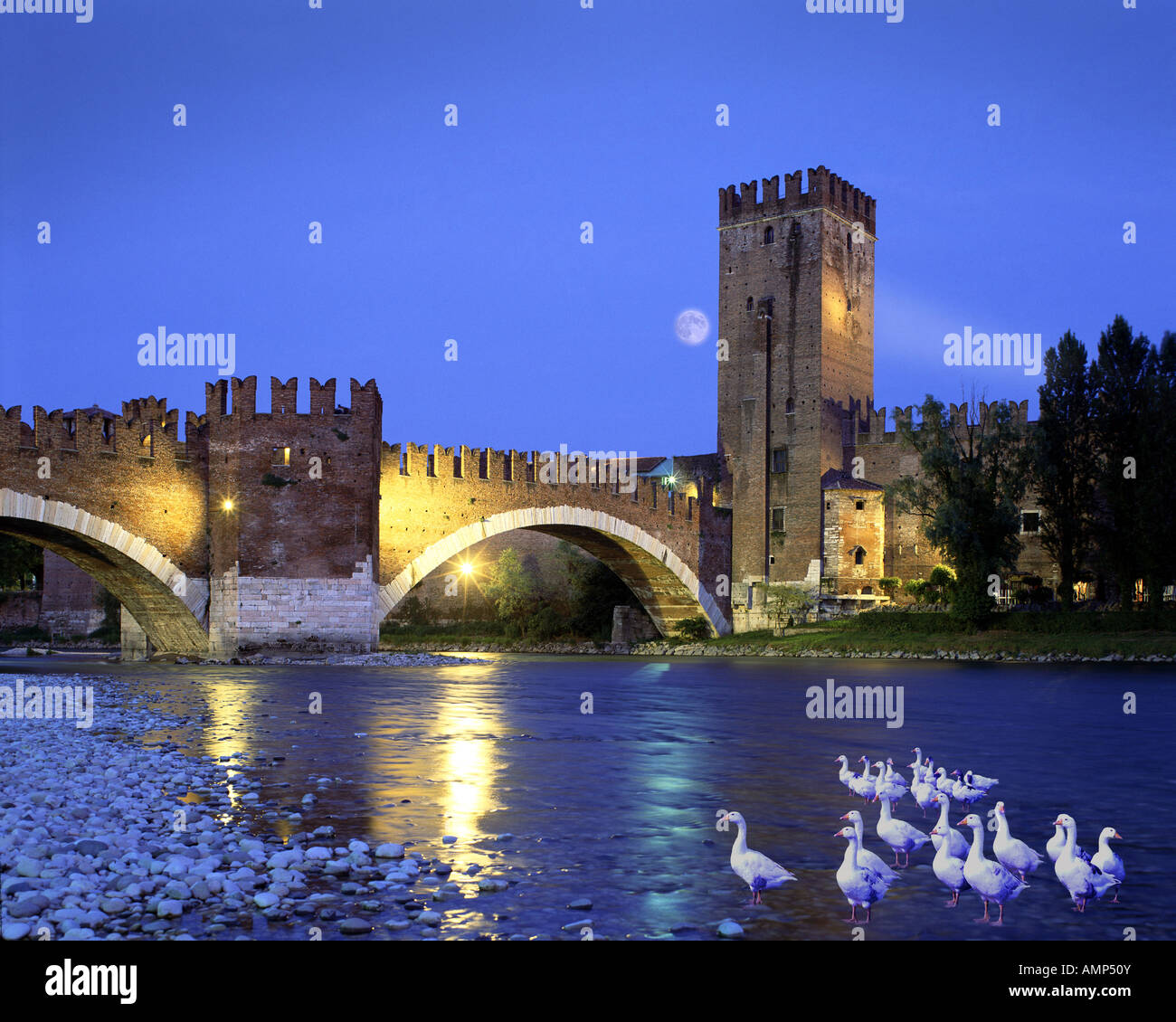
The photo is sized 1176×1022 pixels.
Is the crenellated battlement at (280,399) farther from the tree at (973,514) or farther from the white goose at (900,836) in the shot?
the white goose at (900,836)

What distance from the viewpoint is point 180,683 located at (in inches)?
917

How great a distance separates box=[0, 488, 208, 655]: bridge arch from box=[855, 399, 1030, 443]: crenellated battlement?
78.6ft

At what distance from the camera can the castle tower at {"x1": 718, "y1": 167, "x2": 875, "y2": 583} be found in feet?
164

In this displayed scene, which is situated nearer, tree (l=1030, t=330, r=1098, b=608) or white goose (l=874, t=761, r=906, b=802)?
white goose (l=874, t=761, r=906, b=802)

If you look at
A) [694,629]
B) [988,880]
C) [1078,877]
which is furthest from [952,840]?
[694,629]

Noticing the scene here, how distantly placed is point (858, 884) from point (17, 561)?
50.4 m

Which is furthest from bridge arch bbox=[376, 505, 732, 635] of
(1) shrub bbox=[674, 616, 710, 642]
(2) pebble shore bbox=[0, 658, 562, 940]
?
(2) pebble shore bbox=[0, 658, 562, 940]

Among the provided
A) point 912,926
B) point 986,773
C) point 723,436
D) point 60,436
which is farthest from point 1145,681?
point 723,436

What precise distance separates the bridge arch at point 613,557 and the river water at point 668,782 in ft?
28.9

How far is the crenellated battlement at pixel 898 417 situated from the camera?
1856 inches

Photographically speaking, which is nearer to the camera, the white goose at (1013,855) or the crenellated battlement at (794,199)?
the white goose at (1013,855)

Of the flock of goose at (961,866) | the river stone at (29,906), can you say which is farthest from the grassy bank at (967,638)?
the river stone at (29,906)

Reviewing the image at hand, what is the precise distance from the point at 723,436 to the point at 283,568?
26.6 meters

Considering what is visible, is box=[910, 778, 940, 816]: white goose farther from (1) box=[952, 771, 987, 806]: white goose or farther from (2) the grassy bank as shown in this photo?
(2) the grassy bank
